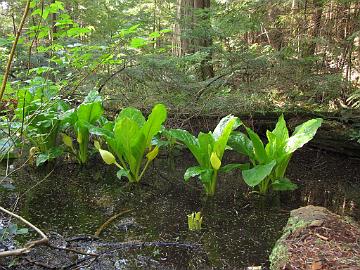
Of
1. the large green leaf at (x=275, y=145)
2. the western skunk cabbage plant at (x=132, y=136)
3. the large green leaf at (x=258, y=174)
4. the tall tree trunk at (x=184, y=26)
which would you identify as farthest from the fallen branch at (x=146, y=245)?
the tall tree trunk at (x=184, y=26)

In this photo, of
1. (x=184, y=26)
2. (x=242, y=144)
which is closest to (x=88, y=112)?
(x=242, y=144)

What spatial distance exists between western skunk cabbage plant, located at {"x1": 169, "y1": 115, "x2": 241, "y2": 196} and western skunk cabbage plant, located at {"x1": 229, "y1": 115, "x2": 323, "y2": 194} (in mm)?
225

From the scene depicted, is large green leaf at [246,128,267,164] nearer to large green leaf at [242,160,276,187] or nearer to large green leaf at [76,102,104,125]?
large green leaf at [242,160,276,187]

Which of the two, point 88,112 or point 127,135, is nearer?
point 127,135

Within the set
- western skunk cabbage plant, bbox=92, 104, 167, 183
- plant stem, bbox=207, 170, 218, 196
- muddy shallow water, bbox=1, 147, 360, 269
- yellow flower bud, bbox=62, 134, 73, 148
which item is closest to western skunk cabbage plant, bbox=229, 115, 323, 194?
muddy shallow water, bbox=1, 147, 360, 269

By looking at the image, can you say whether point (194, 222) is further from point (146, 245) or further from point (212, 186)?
point (212, 186)

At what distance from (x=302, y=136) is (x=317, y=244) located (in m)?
1.29

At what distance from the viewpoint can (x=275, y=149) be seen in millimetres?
3016

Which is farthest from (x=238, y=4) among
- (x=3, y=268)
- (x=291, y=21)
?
(x=3, y=268)

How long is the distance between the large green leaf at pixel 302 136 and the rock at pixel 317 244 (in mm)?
777

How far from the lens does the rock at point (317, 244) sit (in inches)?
65.4

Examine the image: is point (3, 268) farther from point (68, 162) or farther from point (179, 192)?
point (68, 162)

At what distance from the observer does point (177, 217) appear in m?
2.58

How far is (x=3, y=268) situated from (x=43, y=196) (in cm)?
119
